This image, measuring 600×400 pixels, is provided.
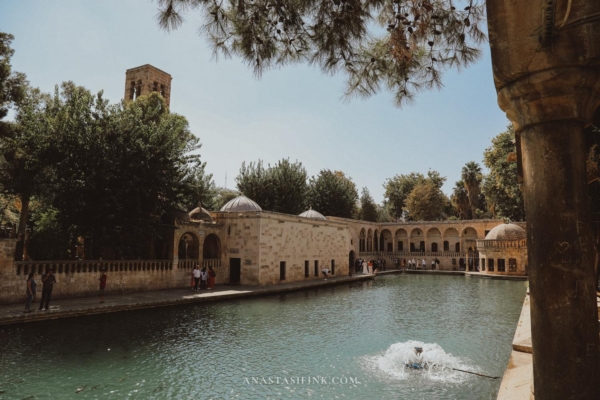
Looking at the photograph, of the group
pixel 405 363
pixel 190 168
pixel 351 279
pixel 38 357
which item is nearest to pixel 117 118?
pixel 190 168

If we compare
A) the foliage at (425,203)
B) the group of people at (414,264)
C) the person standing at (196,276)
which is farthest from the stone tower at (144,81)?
the foliage at (425,203)

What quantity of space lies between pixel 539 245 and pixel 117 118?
19168mm

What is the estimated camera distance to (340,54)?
17.8ft

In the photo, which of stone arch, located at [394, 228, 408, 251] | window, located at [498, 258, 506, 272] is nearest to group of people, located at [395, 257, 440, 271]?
stone arch, located at [394, 228, 408, 251]

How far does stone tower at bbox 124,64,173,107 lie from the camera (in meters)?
41.0

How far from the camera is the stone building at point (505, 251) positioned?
29.9 meters

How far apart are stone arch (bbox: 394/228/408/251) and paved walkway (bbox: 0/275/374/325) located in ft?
98.0

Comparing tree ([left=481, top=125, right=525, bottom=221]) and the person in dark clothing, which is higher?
tree ([left=481, top=125, right=525, bottom=221])

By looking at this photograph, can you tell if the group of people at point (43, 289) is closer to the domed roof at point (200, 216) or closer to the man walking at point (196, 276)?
the man walking at point (196, 276)

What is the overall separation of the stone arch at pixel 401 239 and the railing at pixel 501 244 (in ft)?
51.7

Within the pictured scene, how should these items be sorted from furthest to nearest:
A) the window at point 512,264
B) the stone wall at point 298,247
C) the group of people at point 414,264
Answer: the group of people at point 414,264 → the window at point 512,264 → the stone wall at point 298,247

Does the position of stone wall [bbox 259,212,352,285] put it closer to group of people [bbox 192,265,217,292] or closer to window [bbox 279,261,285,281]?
window [bbox 279,261,285,281]

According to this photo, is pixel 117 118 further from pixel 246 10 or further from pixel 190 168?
pixel 246 10

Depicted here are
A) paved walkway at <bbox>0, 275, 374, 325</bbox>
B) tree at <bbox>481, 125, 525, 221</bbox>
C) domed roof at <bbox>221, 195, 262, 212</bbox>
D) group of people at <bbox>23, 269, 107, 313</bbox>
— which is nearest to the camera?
paved walkway at <bbox>0, 275, 374, 325</bbox>
